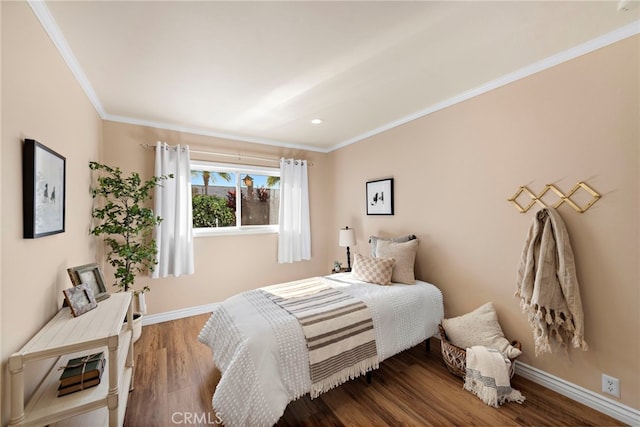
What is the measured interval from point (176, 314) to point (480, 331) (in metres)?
3.40

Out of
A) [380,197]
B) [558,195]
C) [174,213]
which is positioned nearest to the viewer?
[558,195]

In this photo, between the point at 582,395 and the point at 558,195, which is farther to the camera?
the point at 558,195

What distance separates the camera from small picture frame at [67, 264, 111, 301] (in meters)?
1.70

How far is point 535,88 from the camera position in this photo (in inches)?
80.6

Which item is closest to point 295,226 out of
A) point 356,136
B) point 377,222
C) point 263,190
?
point 263,190

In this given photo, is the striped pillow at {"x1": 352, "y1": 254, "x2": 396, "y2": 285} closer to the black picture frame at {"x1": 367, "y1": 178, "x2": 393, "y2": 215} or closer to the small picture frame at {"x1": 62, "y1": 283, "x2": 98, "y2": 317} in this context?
the black picture frame at {"x1": 367, "y1": 178, "x2": 393, "y2": 215}

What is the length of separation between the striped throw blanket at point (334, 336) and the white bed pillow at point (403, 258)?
2.43 feet

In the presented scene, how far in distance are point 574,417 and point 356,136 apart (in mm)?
3433

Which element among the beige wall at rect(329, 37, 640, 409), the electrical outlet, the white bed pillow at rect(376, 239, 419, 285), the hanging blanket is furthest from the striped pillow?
the electrical outlet

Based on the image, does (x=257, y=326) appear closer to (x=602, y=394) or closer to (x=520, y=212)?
(x=520, y=212)

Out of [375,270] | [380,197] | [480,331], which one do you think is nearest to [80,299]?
[375,270]

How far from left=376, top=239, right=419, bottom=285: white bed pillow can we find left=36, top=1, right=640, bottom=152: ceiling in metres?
1.50

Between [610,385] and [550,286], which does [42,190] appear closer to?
[550,286]

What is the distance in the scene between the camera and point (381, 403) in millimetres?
1859
